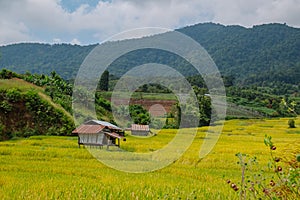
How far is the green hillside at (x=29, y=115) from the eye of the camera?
25531 mm

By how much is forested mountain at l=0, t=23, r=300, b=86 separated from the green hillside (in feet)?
182

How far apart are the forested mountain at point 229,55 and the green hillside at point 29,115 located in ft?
182

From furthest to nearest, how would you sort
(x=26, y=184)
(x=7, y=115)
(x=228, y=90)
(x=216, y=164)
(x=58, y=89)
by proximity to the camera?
(x=228, y=90), (x=58, y=89), (x=7, y=115), (x=216, y=164), (x=26, y=184)

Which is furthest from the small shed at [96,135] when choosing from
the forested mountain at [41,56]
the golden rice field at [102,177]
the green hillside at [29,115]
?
the forested mountain at [41,56]

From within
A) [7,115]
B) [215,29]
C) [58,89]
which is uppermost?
[215,29]

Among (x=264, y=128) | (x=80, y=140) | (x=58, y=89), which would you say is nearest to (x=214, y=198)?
(x=80, y=140)

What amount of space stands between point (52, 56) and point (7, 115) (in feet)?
377

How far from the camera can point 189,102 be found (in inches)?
1925

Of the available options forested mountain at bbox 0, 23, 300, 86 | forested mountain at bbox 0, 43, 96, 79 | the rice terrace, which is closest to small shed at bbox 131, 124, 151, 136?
the rice terrace

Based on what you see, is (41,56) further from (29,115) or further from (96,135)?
(96,135)

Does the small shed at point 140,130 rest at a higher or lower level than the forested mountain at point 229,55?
lower

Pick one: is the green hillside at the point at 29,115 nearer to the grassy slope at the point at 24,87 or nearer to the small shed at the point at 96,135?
the grassy slope at the point at 24,87

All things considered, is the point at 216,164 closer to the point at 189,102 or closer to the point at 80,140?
the point at 80,140

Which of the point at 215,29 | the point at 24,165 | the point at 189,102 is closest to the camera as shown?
the point at 24,165
